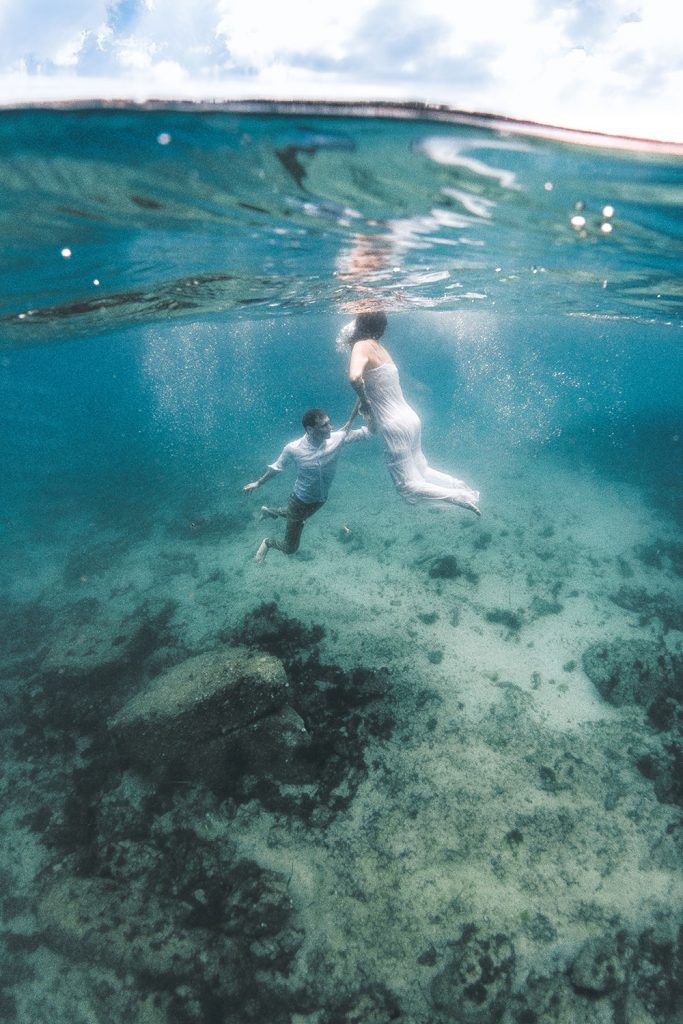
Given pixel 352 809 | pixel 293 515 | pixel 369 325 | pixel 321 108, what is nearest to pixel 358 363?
pixel 369 325

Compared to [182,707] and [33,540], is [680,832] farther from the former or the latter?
[33,540]

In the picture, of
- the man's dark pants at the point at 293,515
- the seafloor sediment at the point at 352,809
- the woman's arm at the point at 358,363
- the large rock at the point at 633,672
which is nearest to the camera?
the seafloor sediment at the point at 352,809

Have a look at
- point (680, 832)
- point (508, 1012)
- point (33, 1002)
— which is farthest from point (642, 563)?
point (33, 1002)

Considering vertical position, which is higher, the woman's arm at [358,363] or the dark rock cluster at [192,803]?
the woman's arm at [358,363]

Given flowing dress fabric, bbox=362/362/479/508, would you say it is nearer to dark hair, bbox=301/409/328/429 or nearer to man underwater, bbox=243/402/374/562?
man underwater, bbox=243/402/374/562

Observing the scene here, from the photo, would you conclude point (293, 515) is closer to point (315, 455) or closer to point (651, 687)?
point (315, 455)

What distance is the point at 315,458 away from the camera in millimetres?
7758

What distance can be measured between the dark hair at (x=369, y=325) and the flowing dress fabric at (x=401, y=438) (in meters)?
0.54

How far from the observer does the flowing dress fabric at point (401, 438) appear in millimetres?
6930

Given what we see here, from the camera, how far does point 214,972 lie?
4949 millimetres

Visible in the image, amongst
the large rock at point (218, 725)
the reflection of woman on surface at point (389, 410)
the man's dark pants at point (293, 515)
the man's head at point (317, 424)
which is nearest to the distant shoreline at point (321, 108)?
the reflection of woman on surface at point (389, 410)

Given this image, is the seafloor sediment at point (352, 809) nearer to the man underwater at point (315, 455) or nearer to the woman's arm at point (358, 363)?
the man underwater at point (315, 455)

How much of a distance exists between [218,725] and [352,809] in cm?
224

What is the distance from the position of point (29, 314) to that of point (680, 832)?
20.0 metres
